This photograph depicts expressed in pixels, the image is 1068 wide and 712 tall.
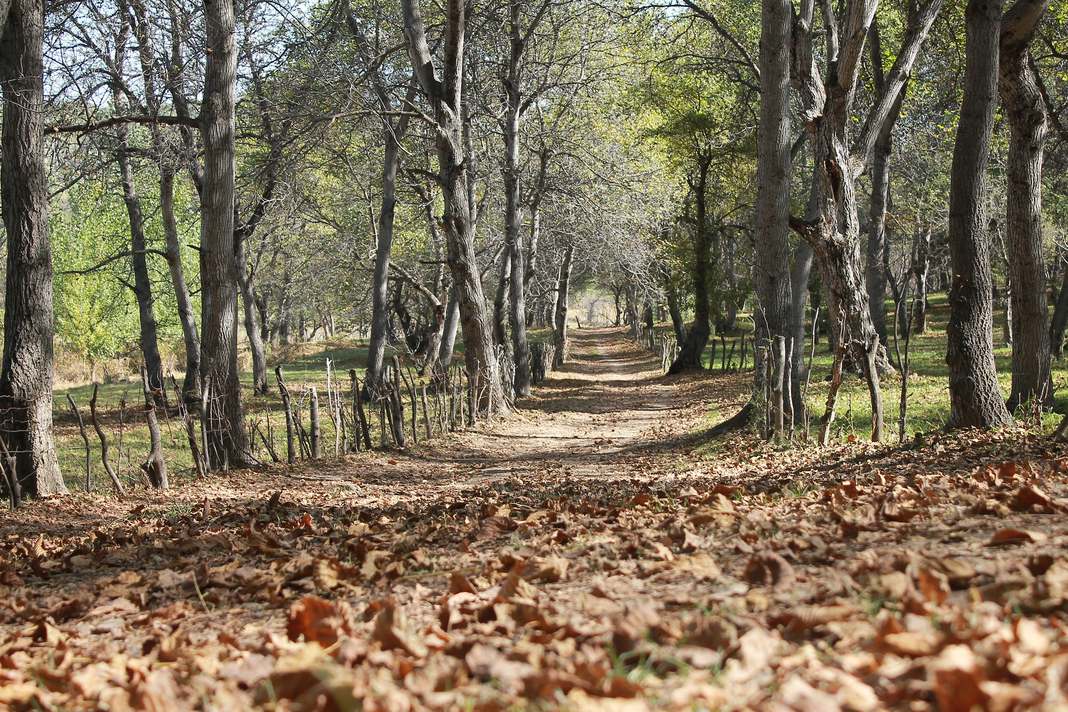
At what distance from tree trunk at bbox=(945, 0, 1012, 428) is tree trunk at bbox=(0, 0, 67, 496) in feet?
30.2

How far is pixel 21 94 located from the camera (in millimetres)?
8992

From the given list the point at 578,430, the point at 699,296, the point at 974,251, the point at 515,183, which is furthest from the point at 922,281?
the point at 699,296

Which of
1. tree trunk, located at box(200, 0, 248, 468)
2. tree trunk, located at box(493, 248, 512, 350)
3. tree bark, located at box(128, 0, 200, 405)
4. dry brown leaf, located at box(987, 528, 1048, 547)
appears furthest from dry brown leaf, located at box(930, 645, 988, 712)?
tree trunk, located at box(493, 248, 512, 350)

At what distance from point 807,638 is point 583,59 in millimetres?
19504

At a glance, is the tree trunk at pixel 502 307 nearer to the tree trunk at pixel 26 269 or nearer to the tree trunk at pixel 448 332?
the tree trunk at pixel 448 332

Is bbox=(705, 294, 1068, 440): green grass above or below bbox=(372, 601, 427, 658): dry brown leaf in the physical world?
below

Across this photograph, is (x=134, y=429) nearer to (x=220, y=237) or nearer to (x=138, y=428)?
(x=138, y=428)

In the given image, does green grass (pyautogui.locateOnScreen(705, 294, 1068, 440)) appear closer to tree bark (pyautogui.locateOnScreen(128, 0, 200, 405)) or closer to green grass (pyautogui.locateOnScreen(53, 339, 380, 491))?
green grass (pyautogui.locateOnScreen(53, 339, 380, 491))

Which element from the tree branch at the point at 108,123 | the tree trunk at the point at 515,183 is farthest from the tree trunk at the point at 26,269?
the tree trunk at the point at 515,183

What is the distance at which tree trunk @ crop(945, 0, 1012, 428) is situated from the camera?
8695 mm

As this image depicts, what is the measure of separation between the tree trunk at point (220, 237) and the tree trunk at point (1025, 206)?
8.98 metres

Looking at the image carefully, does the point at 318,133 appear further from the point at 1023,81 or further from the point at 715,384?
the point at 715,384

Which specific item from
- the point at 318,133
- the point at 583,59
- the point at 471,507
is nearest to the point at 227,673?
the point at 471,507

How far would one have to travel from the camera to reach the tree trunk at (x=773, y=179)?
448 inches
